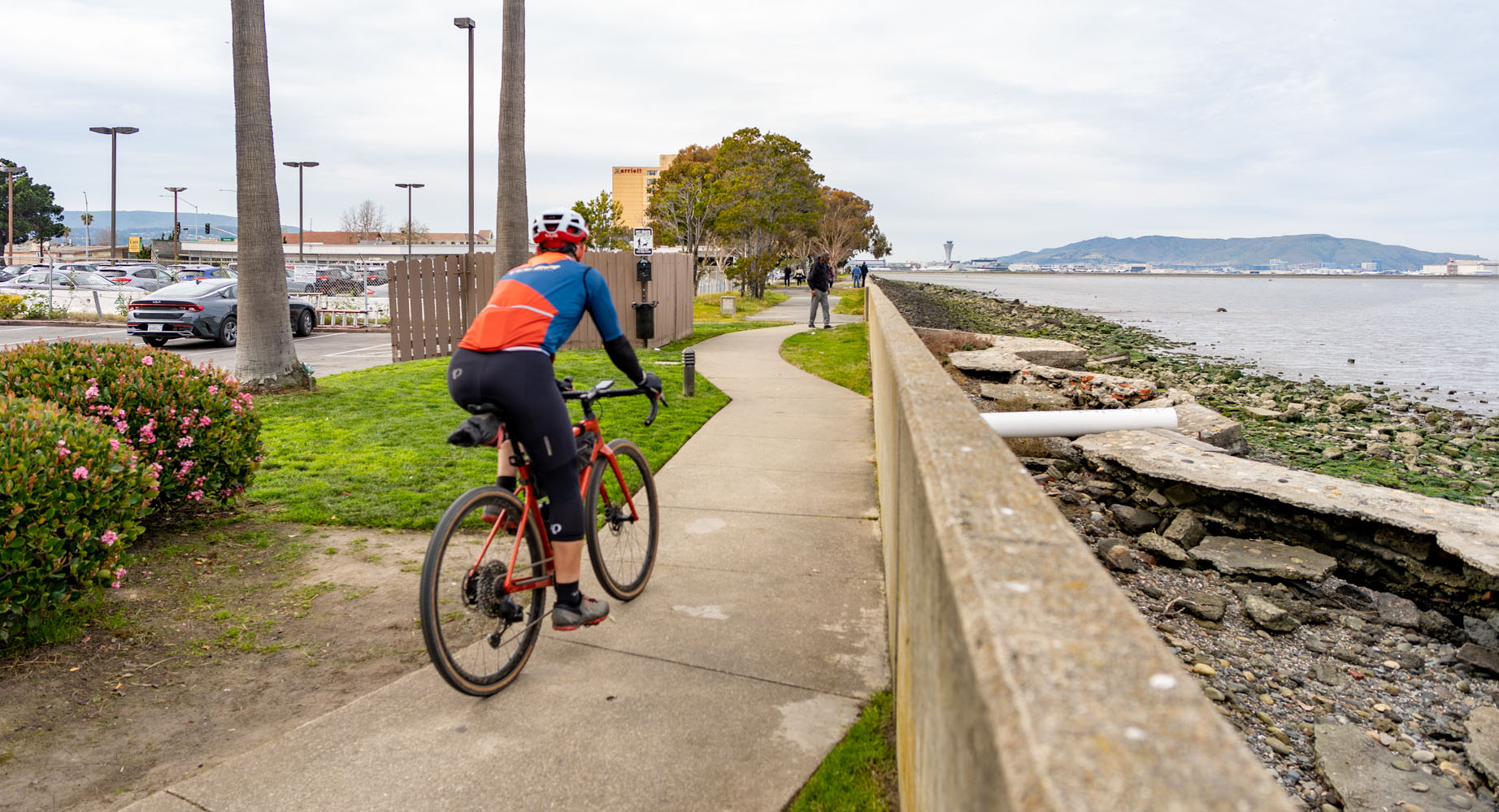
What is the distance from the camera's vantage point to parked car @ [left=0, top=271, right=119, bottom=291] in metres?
33.2

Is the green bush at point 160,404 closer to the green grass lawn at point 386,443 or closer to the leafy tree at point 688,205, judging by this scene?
the green grass lawn at point 386,443

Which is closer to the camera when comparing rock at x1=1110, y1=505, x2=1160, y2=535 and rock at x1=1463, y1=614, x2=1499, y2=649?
rock at x1=1463, y1=614, x2=1499, y2=649

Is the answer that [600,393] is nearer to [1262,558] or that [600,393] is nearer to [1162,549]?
[1162,549]

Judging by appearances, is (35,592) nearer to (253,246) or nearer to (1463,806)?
(1463,806)

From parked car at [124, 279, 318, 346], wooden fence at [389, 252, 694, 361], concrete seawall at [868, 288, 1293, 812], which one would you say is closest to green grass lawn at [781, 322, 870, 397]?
wooden fence at [389, 252, 694, 361]

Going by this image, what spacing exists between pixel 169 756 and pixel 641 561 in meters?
2.26

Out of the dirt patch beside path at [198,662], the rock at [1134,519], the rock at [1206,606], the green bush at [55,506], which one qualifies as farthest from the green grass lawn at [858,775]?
the rock at [1134,519]

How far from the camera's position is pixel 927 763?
76.3 inches

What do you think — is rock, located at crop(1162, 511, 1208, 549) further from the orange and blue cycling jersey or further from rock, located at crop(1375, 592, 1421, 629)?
the orange and blue cycling jersey

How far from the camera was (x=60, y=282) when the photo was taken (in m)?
36.5

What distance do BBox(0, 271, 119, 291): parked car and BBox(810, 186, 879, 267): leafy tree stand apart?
66042 mm

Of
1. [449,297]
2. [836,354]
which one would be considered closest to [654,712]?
[836,354]

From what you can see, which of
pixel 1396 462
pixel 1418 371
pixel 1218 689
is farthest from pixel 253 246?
pixel 1418 371

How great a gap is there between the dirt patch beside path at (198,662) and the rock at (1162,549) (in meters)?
4.98
